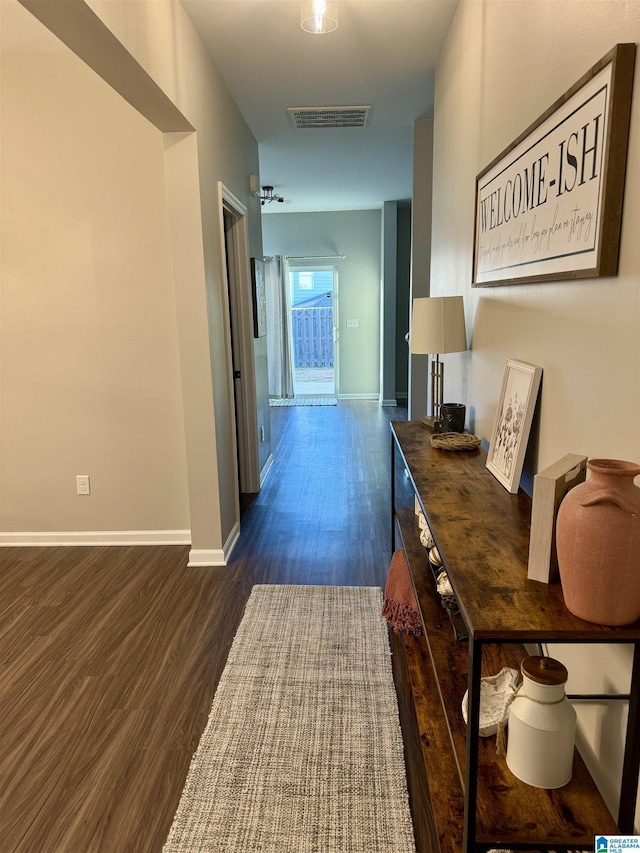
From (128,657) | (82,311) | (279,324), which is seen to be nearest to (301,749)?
(128,657)

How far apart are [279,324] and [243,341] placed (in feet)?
13.6

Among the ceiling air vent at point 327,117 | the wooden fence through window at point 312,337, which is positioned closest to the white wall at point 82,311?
the ceiling air vent at point 327,117

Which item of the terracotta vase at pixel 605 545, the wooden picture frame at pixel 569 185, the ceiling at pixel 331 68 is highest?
the ceiling at pixel 331 68

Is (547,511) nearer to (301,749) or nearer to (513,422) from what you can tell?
(513,422)

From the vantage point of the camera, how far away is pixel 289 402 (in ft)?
27.2

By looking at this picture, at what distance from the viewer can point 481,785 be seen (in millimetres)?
1146

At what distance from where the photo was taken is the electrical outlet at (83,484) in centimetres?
339

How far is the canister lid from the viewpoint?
1073 mm

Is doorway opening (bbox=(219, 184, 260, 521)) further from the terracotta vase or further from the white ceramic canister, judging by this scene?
the terracotta vase

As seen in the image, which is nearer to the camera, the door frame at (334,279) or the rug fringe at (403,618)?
the rug fringe at (403,618)

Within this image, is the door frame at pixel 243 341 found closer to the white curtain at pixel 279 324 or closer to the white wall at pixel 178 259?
the white wall at pixel 178 259

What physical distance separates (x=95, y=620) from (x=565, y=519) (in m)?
2.30

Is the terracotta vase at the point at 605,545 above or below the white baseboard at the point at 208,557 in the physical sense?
above

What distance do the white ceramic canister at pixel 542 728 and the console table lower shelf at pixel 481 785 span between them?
34mm
